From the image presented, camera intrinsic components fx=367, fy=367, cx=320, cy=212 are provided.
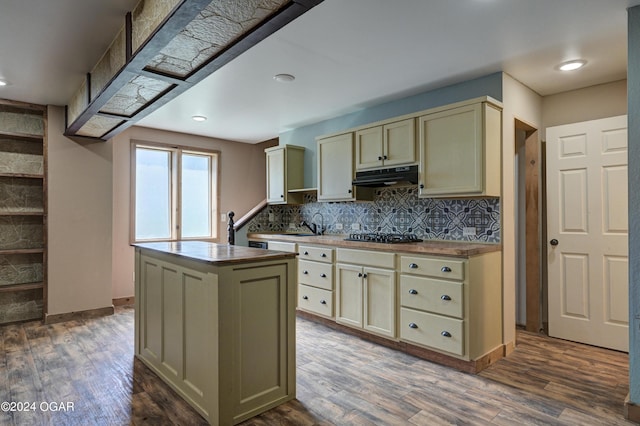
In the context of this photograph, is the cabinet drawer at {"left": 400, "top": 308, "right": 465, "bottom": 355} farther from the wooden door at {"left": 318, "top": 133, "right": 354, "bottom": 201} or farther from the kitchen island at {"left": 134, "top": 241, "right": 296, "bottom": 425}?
the wooden door at {"left": 318, "top": 133, "right": 354, "bottom": 201}

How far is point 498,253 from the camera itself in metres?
3.03

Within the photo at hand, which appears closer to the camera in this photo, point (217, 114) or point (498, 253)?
point (498, 253)

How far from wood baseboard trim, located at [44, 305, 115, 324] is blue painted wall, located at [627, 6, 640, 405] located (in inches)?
190

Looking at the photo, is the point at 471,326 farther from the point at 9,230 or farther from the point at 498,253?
the point at 9,230

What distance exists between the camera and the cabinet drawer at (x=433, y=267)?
271 cm

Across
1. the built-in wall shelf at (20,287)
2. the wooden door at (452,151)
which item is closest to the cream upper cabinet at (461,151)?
the wooden door at (452,151)

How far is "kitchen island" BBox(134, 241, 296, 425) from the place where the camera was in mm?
1987

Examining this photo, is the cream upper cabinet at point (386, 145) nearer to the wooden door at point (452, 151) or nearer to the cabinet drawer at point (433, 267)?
the wooden door at point (452, 151)

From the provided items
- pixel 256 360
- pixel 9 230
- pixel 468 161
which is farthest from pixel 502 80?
pixel 9 230

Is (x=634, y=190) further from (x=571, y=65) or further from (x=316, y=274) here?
(x=316, y=274)

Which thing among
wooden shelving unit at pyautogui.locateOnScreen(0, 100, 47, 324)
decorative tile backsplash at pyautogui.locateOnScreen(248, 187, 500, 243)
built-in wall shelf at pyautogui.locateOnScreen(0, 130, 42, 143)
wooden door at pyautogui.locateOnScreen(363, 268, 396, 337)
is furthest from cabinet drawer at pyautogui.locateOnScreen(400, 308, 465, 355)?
built-in wall shelf at pyautogui.locateOnScreen(0, 130, 42, 143)

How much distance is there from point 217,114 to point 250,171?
1934 millimetres

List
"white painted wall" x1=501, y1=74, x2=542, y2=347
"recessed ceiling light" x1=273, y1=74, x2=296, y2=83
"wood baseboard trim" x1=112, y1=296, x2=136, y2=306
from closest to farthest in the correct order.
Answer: "white painted wall" x1=501, y1=74, x2=542, y2=347 → "recessed ceiling light" x1=273, y1=74, x2=296, y2=83 → "wood baseboard trim" x1=112, y1=296, x2=136, y2=306

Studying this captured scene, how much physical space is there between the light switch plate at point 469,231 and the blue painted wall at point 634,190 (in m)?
1.22
